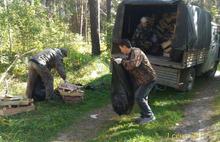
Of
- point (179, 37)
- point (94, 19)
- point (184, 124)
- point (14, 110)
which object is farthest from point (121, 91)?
point (94, 19)

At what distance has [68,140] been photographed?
7820 millimetres

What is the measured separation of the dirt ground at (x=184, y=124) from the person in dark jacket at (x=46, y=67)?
1.27 meters

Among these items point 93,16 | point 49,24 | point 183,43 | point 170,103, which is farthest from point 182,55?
point 49,24

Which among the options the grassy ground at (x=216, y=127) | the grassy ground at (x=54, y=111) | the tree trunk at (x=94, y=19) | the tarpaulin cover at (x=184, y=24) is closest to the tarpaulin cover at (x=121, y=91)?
the grassy ground at (x=54, y=111)

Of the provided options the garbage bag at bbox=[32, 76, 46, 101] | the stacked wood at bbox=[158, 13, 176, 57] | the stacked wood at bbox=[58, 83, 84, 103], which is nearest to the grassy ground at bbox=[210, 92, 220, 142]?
the stacked wood at bbox=[158, 13, 176, 57]

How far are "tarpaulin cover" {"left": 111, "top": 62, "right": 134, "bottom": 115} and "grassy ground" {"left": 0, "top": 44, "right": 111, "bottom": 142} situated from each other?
3.27 ft

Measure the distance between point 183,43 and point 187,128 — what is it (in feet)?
9.65

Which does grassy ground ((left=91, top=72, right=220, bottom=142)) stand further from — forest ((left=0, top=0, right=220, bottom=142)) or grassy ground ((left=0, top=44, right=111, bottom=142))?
grassy ground ((left=0, top=44, right=111, bottom=142))

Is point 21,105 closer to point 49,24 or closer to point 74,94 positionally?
point 74,94

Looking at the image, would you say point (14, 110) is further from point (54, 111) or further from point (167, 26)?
point (167, 26)

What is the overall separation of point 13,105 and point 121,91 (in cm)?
246

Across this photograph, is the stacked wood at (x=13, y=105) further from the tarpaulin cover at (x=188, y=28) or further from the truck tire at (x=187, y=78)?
the truck tire at (x=187, y=78)

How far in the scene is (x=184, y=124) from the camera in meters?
9.06

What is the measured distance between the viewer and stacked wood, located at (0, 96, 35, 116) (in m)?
A: 8.98
